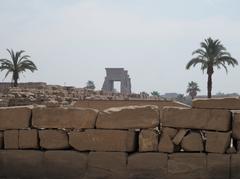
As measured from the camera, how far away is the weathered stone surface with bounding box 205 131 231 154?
315 inches

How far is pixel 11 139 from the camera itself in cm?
880

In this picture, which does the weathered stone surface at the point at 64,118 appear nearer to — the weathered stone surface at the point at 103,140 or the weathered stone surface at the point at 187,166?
the weathered stone surface at the point at 103,140

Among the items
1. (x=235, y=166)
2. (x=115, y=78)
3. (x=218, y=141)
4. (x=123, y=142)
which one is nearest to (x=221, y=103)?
(x=218, y=141)

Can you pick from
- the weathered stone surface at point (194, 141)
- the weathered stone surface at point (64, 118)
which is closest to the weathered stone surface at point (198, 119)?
the weathered stone surface at point (194, 141)

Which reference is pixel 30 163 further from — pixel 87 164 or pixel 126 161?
pixel 126 161

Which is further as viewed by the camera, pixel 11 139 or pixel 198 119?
pixel 11 139

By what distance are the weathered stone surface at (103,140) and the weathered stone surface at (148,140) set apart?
6.2 inches

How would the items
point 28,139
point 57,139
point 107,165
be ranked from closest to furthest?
point 107,165 → point 57,139 → point 28,139

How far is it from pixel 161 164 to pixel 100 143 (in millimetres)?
1101

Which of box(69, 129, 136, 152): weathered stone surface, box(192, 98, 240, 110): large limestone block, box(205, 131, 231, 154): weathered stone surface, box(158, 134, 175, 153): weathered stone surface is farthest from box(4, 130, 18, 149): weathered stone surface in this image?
box(205, 131, 231, 154): weathered stone surface

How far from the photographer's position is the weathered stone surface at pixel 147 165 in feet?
26.8

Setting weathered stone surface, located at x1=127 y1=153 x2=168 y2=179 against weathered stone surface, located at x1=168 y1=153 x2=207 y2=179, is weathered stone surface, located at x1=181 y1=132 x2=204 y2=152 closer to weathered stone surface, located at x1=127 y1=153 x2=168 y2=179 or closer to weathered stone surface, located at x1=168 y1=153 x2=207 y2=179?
weathered stone surface, located at x1=168 y1=153 x2=207 y2=179

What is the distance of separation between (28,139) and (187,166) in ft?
9.32

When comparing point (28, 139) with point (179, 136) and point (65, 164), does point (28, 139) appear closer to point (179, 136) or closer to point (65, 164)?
point (65, 164)
